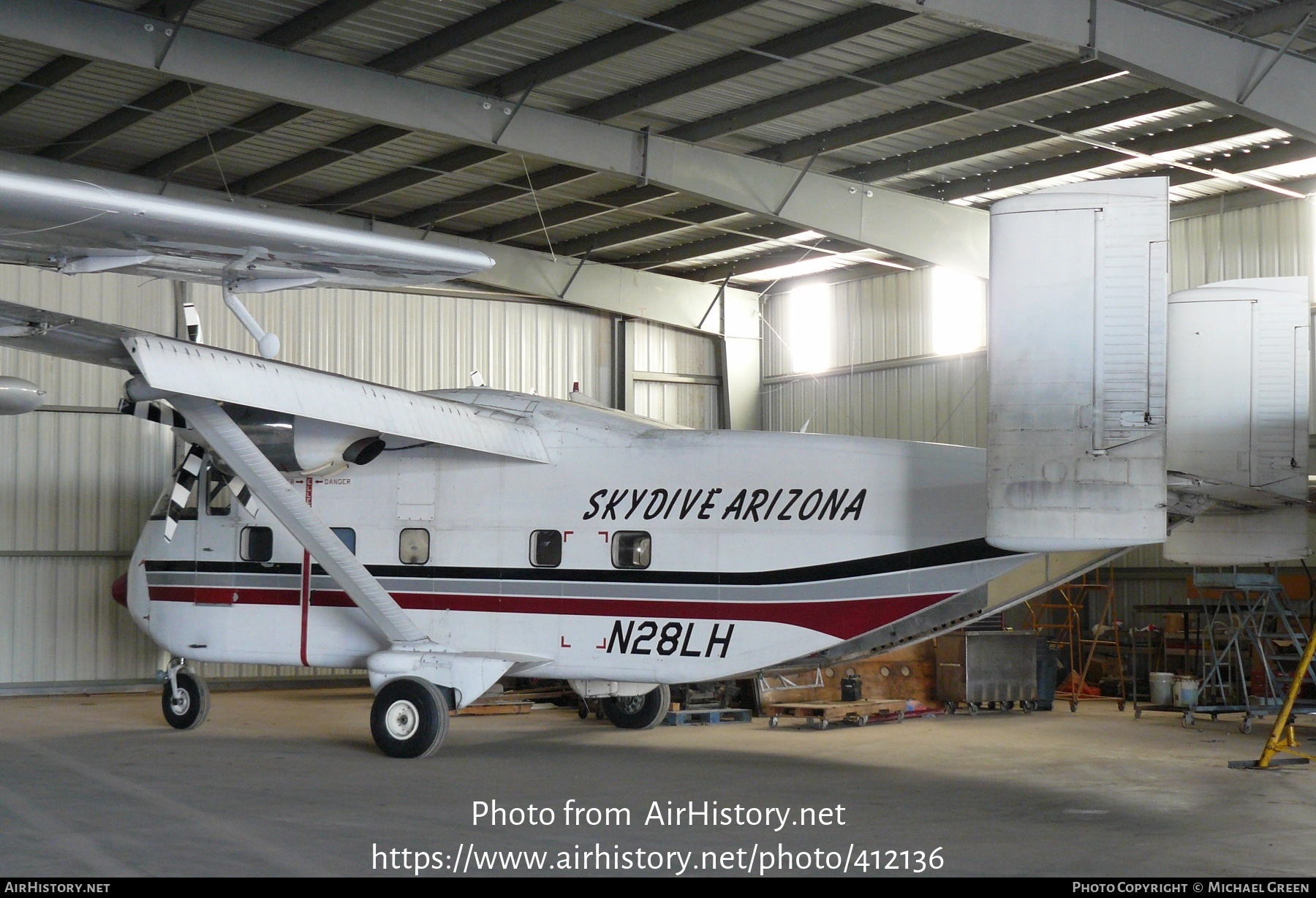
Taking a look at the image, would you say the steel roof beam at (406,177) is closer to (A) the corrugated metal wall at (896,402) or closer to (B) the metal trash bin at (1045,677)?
(A) the corrugated metal wall at (896,402)

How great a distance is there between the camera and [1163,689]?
789 inches

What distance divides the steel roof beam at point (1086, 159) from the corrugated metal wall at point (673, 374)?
7.70 metres

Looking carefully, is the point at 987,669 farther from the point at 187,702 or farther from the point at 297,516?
the point at 187,702

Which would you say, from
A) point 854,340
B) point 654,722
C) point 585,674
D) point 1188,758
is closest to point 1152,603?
point 854,340

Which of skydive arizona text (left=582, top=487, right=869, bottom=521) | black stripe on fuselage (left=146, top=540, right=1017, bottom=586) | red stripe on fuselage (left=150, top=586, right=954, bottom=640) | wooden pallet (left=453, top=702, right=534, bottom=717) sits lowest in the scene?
wooden pallet (left=453, top=702, right=534, bottom=717)

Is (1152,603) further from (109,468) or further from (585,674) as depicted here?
(109,468)

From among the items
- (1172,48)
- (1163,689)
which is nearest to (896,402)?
(1163,689)

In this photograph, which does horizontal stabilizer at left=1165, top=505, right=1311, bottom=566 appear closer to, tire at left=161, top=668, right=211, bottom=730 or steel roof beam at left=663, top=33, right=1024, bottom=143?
steel roof beam at left=663, top=33, right=1024, bottom=143

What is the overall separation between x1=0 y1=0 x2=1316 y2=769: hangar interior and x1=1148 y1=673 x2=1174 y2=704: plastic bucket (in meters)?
2.96

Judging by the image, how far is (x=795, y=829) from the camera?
9852 millimetres

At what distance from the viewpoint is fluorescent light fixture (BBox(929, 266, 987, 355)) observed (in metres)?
25.1

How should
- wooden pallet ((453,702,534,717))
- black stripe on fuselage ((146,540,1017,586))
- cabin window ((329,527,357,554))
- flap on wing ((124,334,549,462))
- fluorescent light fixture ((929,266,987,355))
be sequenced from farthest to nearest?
fluorescent light fixture ((929,266,987,355)) → wooden pallet ((453,702,534,717)) → cabin window ((329,527,357,554)) → black stripe on fuselage ((146,540,1017,586)) → flap on wing ((124,334,549,462))

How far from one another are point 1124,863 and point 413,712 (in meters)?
7.53

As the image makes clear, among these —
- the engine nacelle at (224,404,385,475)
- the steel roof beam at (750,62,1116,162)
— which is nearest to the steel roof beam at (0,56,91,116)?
the engine nacelle at (224,404,385,475)
